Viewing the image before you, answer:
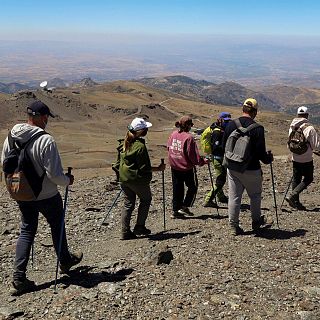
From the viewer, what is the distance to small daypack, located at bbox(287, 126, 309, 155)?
9804 millimetres

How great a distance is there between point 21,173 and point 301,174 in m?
7.12

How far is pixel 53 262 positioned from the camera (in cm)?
790

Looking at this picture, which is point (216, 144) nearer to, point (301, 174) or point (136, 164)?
point (301, 174)

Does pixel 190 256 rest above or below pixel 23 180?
below

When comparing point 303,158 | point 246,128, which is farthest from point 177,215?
point 246,128

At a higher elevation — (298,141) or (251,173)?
(298,141)

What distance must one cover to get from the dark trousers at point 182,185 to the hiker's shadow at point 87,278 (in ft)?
9.72

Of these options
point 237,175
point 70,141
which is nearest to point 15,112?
point 70,141

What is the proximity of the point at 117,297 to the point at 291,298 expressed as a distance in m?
2.35

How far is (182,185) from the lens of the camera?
954 cm

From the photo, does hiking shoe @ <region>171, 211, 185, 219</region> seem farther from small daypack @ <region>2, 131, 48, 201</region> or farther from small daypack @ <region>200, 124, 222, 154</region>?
small daypack @ <region>2, 131, 48, 201</region>

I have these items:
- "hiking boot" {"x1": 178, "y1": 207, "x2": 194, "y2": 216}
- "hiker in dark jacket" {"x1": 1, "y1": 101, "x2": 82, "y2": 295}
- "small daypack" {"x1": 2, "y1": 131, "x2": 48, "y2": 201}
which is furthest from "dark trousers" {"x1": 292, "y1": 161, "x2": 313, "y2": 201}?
"small daypack" {"x1": 2, "y1": 131, "x2": 48, "y2": 201}

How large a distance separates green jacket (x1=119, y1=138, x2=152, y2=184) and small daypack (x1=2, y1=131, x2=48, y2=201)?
2169 millimetres

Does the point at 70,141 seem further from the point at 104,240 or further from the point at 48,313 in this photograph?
the point at 48,313
